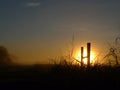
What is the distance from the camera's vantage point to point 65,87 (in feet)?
38.6

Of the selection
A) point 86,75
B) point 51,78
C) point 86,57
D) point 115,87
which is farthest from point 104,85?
point 86,57

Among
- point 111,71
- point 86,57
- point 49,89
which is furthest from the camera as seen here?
point 86,57

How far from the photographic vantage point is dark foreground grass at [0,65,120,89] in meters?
12.0

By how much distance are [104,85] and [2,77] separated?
408 centimetres

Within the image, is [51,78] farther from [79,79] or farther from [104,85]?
[104,85]

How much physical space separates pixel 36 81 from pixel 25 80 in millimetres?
418

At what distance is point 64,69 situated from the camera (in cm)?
1452

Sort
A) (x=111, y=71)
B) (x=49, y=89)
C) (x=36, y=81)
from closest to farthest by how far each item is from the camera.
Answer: (x=49, y=89) < (x=36, y=81) < (x=111, y=71)

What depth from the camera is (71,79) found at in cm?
1280

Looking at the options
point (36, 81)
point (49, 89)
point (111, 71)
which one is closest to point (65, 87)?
point (49, 89)

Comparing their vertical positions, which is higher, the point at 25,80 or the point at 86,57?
the point at 86,57

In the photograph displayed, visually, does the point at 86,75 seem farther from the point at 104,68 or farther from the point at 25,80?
the point at 25,80

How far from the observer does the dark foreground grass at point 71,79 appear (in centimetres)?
1202

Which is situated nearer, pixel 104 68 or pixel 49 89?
pixel 49 89
